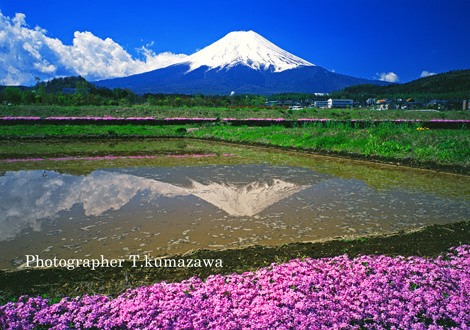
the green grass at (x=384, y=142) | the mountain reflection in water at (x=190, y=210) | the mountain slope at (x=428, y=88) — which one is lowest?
the mountain reflection in water at (x=190, y=210)

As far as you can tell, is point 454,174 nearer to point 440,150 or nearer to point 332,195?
point 440,150

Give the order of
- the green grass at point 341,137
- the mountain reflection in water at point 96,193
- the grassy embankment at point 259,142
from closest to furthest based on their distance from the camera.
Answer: the grassy embankment at point 259,142 < the mountain reflection in water at point 96,193 < the green grass at point 341,137

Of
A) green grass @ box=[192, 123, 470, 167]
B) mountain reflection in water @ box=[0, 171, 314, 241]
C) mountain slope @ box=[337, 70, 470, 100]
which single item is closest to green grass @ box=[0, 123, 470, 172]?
green grass @ box=[192, 123, 470, 167]

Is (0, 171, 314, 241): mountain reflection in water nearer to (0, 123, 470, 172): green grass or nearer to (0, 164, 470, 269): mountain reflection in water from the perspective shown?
(0, 164, 470, 269): mountain reflection in water

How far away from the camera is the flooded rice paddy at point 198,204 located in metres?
6.25

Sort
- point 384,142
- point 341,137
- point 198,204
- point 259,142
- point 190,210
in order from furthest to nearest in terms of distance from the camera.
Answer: point 259,142, point 341,137, point 384,142, point 198,204, point 190,210

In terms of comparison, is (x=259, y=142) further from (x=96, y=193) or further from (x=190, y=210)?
(x=190, y=210)

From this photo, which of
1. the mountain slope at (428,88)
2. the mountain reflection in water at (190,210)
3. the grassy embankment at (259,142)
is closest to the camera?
the grassy embankment at (259,142)

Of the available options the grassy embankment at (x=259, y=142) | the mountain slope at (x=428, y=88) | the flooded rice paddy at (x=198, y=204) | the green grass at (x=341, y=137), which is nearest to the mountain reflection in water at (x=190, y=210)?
the flooded rice paddy at (x=198, y=204)

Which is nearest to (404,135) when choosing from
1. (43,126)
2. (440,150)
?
(440,150)

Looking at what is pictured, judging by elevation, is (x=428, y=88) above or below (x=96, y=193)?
above

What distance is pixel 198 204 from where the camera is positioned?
8594 millimetres

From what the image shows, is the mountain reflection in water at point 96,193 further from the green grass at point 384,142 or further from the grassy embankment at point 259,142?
the green grass at point 384,142

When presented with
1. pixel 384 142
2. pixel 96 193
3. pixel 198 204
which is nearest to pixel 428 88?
pixel 384 142
